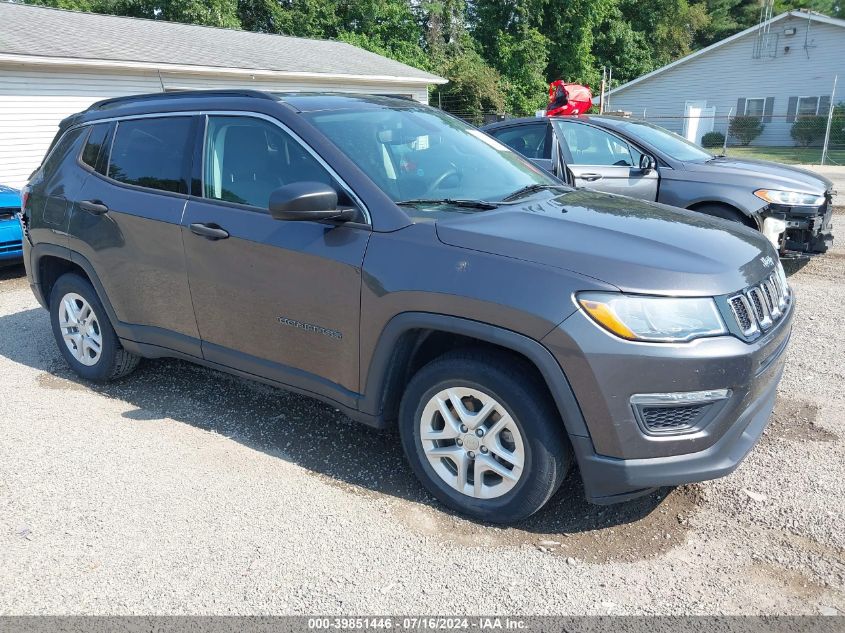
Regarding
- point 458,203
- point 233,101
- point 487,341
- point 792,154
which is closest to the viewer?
point 487,341

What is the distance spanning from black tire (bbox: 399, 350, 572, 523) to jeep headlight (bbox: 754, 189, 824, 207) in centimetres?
483

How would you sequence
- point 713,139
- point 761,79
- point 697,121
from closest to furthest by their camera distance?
point 761,79 → point 713,139 → point 697,121

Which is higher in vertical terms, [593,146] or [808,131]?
[593,146]

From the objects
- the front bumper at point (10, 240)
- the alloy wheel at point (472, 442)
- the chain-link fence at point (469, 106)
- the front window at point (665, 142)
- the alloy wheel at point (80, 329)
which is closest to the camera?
the alloy wheel at point (472, 442)

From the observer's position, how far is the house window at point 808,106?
29.6m

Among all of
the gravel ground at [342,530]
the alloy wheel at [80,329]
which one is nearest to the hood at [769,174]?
the gravel ground at [342,530]

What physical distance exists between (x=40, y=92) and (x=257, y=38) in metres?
9.84

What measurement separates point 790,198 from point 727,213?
0.55 metres

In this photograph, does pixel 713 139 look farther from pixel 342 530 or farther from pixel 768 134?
pixel 342 530

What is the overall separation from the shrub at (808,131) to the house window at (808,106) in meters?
1.02

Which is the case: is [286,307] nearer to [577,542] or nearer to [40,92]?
[577,542]

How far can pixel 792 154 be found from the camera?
25938 millimetres

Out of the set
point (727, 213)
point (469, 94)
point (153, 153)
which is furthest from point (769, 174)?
point (469, 94)

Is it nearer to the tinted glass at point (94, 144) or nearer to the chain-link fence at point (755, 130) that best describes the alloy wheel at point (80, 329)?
the tinted glass at point (94, 144)
